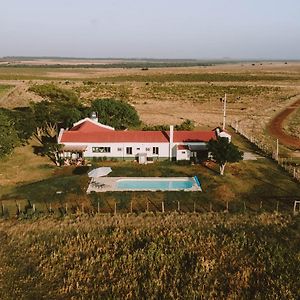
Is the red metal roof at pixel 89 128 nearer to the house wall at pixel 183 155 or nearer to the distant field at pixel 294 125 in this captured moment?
the house wall at pixel 183 155

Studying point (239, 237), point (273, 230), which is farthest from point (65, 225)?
point (273, 230)

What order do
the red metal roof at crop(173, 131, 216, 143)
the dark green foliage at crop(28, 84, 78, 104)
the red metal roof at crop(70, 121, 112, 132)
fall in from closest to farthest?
the red metal roof at crop(173, 131, 216, 143) < the red metal roof at crop(70, 121, 112, 132) < the dark green foliage at crop(28, 84, 78, 104)

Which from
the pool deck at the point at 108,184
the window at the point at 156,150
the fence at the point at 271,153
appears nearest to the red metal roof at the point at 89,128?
the window at the point at 156,150

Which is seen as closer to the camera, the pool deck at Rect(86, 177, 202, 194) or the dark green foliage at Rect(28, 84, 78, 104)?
the pool deck at Rect(86, 177, 202, 194)

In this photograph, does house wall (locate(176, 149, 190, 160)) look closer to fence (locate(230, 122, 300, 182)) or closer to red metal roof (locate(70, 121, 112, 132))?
fence (locate(230, 122, 300, 182))

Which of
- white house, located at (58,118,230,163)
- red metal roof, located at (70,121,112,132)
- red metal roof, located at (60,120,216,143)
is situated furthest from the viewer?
red metal roof, located at (70,121,112,132)

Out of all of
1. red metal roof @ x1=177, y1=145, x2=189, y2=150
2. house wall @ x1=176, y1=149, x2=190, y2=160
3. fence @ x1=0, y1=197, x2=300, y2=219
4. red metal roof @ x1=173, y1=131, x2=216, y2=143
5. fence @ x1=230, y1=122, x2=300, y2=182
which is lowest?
fence @ x1=230, y1=122, x2=300, y2=182

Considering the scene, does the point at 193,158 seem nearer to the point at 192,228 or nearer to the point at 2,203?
the point at 192,228

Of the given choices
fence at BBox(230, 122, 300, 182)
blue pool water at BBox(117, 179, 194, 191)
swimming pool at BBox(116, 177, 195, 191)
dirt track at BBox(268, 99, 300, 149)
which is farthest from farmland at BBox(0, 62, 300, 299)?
dirt track at BBox(268, 99, 300, 149)
